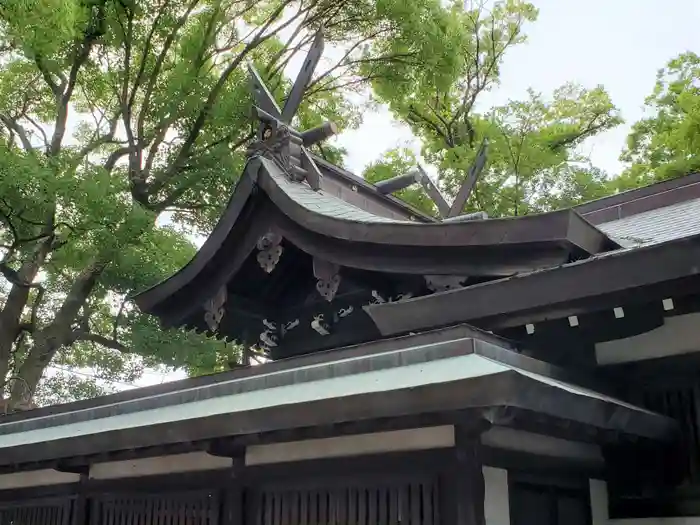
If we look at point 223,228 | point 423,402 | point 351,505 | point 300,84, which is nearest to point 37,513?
point 223,228

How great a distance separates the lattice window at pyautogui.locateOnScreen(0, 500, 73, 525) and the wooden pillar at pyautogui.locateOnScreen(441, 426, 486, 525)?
12.8ft

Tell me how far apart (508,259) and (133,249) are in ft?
26.1

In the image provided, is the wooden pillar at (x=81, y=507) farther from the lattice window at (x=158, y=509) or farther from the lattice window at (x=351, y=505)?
the lattice window at (x=351, y=505)

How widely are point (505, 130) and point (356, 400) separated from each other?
17941 mm

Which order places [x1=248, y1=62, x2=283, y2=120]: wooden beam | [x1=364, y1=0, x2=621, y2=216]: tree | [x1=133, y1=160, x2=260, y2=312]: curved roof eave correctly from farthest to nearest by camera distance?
[x1=364, y1=0, x2=621, y2=216]: tree < [x1=248, y1=62, x2=283, y2=120]: wooden beam < [x1=133, y1=160, x2=260, y2=312]: curved roof eave

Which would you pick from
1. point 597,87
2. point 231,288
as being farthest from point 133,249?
point 597,87

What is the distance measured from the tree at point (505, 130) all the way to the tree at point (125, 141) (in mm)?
3228

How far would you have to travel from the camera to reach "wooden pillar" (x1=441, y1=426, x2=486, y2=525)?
11.6 feet

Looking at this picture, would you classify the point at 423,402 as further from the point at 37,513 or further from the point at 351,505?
the point at 37,513

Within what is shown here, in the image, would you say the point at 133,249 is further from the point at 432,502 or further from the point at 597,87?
the point at 597,87

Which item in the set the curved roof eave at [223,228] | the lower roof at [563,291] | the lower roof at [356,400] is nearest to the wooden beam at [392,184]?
the curved roof eave at [223,228]

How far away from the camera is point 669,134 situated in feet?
54.5

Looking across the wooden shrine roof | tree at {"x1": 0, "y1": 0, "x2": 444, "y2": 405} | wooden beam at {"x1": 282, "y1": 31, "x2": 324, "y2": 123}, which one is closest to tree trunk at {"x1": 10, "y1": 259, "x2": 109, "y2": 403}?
tree at {"x1": 0, "y1": 0, "x2": 444, "y2": 405}

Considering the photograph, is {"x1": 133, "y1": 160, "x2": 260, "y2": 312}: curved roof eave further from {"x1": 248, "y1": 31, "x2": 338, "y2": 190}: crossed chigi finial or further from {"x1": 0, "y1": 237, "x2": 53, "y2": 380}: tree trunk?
{"x1": 0, "y1": 237, "x2": 53, "y2": 380}: tree trunk
